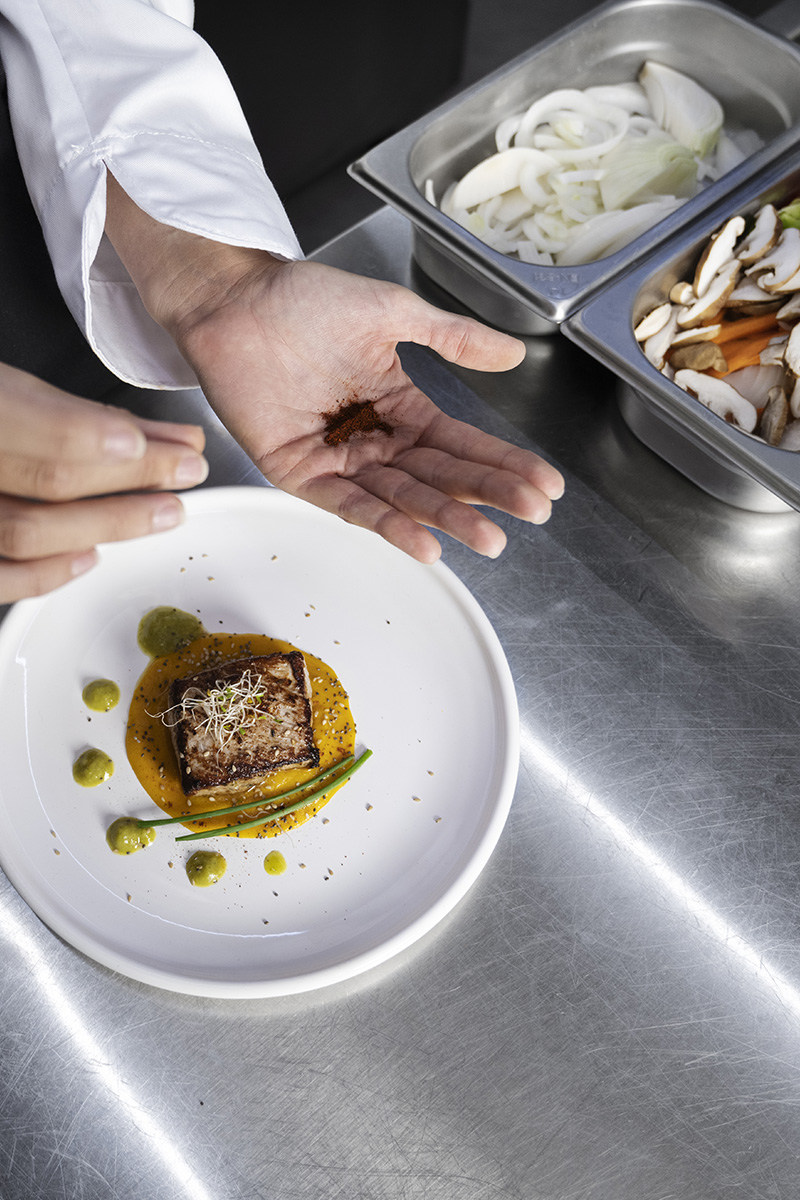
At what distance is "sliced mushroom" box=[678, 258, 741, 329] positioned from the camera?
113cm

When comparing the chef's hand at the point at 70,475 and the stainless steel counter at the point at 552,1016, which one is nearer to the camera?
the chef's hand at the point at 70,475

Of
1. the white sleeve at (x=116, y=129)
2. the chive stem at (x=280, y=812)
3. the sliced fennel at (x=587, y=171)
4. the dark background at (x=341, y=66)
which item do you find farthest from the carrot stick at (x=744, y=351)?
the dark background at (x=341, y=66)

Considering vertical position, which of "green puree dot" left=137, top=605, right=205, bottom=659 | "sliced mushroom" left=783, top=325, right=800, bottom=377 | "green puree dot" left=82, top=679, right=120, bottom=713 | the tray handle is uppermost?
the tray handle

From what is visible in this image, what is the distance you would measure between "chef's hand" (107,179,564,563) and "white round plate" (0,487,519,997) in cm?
13

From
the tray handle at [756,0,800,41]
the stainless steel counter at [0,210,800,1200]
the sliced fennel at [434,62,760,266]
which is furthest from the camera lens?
the tray handle at [756,0,800,41]

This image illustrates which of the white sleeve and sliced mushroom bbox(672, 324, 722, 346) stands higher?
the white sleeve

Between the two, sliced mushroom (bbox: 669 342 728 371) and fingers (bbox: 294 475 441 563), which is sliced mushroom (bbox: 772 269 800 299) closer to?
sliced mushroom (bbox: 669 342 728 371)

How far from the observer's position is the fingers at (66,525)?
26.0 inches

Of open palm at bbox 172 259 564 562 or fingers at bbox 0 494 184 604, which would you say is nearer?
fingers at bbox 0 494 184 604

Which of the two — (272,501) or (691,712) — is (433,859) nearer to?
(691,712)

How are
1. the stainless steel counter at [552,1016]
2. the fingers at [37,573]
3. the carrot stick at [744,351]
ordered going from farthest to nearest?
1. the carrot stick at [744,351]
2. the stainless steel counter at [552,1016]
3. the fingers at [37,573]

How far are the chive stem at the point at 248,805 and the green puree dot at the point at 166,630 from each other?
199 mm

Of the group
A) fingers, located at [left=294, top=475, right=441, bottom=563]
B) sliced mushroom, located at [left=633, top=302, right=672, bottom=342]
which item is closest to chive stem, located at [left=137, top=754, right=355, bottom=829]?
fingers, located at [left=294, top=475, right=441, bottom=563]

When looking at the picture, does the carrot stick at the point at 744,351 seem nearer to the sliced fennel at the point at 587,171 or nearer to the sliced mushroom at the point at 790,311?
the sliced mushroom at the point at 790,311
